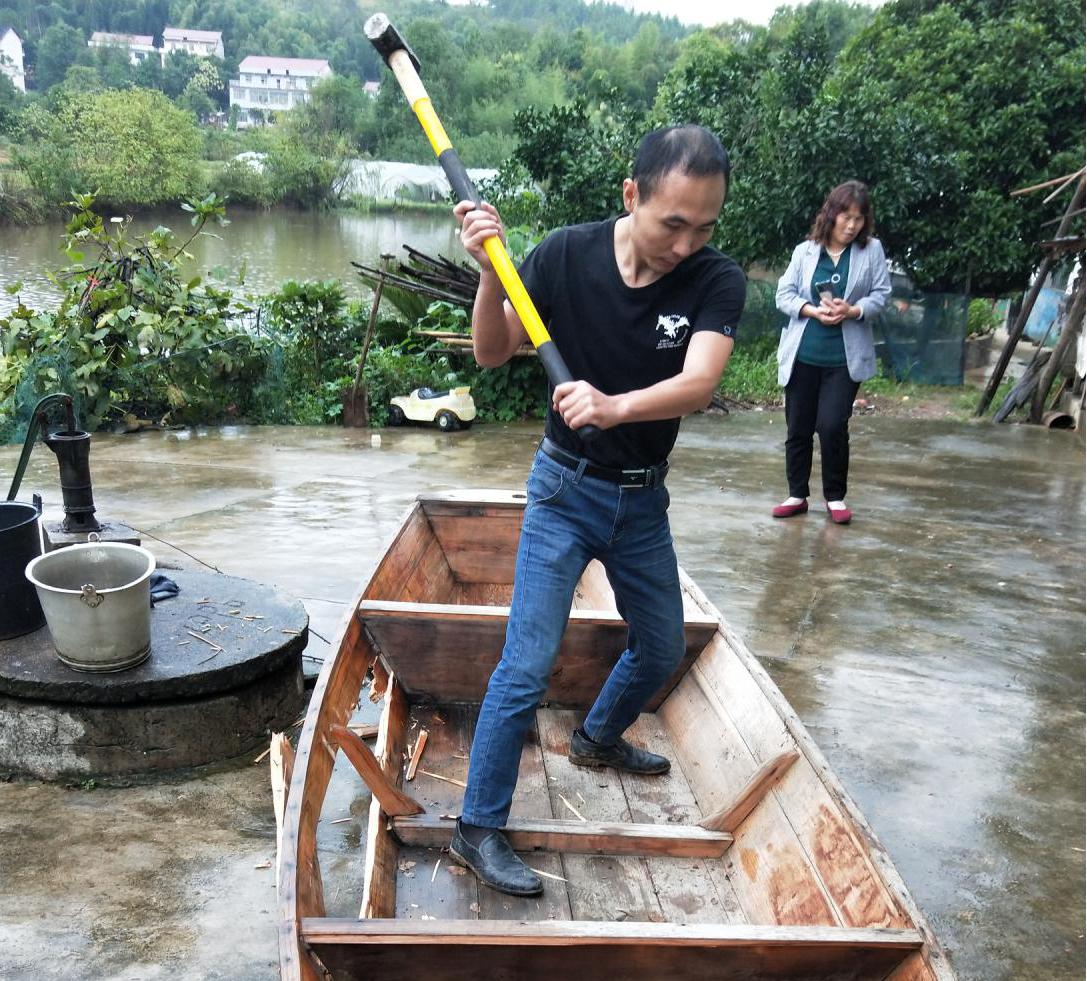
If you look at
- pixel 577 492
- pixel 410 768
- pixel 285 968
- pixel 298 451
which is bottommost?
pixel 298 451

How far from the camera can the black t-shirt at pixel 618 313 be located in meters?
2.17

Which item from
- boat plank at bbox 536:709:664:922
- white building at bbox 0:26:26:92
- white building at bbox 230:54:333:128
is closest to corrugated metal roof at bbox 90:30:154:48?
white building at bbox 0:26:26:92

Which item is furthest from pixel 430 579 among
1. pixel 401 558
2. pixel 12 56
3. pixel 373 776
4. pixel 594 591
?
pixel 12 56

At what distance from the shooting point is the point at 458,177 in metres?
2.40

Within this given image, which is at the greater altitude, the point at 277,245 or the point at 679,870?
the point at 679,870

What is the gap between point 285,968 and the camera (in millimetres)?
1526

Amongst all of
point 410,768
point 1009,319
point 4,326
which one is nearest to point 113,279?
point 4,326

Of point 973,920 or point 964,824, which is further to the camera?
point 964,824

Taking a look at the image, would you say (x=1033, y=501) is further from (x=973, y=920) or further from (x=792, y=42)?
(x=792, y=42)

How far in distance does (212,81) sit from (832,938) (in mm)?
69314

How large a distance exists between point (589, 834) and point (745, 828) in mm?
381

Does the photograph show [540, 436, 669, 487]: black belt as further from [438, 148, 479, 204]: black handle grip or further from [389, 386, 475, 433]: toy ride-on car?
[389, 386, 475, 433]: toy ride-on car

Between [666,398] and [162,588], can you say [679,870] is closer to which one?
[666,398]

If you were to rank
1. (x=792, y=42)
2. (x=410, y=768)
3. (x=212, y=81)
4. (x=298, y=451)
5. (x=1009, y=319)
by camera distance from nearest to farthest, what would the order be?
(x=410, y=768) < (x=298, y=451) < (x=792, y=42) < (x=1009, y=319) < (x=212, y=81)
